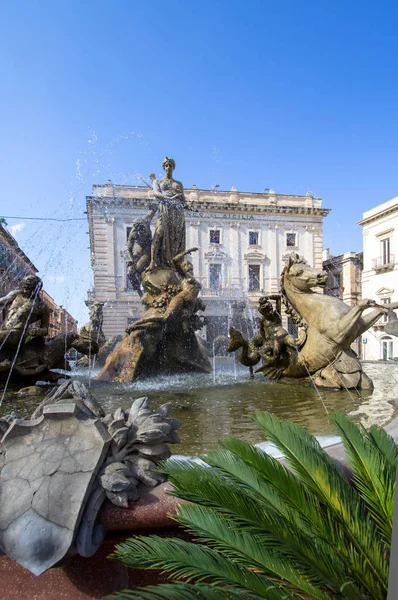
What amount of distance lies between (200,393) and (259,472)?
4575mm

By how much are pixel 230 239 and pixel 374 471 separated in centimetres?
3496

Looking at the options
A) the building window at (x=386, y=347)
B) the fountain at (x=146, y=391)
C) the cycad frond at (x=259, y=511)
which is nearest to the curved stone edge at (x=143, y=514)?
the fountain at (x=146, y=391)

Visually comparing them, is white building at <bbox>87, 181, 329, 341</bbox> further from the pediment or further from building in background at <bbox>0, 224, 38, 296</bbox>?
the pediment

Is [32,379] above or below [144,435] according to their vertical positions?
below

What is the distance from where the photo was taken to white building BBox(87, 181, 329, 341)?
3216cm

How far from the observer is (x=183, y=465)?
1943mm

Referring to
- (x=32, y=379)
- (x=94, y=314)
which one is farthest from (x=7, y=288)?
(x=32, y=379)

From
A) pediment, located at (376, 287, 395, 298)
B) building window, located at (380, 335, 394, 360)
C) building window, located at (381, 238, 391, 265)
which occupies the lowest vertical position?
building window, located at (380, 335, 394, 360)

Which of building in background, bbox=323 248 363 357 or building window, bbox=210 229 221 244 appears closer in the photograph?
building in background, bbox=323 248 363 357

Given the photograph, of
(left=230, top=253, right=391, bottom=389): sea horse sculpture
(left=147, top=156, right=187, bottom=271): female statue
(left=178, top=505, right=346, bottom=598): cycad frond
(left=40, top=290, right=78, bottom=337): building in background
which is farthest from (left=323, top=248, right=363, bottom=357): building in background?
(left=178, top=505, right=346, bottom=598): cycad frond

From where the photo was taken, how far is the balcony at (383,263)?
27.9 m

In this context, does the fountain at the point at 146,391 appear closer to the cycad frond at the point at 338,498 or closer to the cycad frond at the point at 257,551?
the cycad frond at the point at 257,551

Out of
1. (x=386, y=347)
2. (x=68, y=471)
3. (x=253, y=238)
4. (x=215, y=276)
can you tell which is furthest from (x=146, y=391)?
(x=253, y=238)

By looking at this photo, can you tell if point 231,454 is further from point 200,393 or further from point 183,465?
point 200,393
